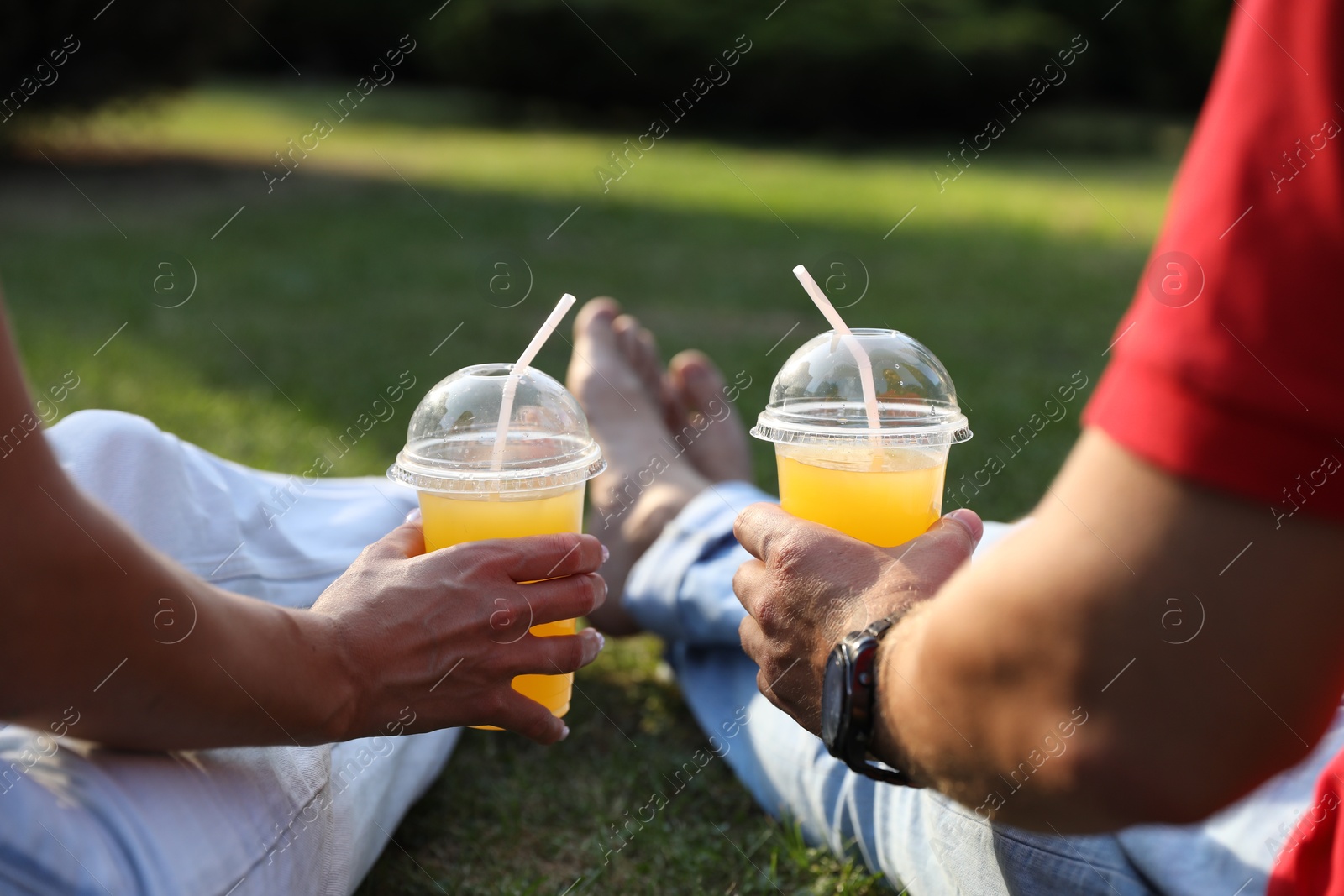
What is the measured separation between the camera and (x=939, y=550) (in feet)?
4.95

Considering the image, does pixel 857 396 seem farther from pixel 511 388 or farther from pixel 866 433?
pixel 511 388

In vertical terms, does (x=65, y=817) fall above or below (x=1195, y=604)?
above

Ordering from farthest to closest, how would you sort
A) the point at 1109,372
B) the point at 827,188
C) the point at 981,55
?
the point at 981,55, the point at 827,188, the point at 1109,372

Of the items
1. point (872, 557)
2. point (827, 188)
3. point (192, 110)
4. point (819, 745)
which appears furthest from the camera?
point (192, 110)

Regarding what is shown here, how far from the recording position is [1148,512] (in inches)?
36.3

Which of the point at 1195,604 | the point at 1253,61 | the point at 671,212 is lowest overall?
the point at 671,212

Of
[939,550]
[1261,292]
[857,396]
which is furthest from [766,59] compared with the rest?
[1261,292]

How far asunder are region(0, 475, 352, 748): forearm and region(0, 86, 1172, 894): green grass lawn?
0.74 metres

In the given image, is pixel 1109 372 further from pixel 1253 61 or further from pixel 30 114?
pixel 30 114

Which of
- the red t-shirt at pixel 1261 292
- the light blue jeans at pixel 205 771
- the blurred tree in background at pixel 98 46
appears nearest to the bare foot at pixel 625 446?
the light blue jeans at pixel 205 771

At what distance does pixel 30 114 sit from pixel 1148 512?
447 inches

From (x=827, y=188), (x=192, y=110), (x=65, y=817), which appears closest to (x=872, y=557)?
(x=65, y=817)

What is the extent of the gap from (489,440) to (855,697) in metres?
0.75

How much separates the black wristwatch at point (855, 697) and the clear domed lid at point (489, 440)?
1.96 feet
